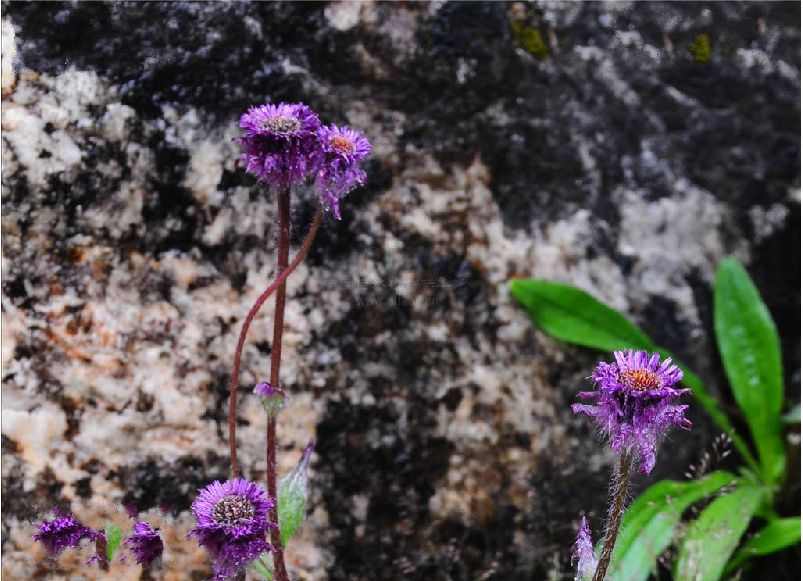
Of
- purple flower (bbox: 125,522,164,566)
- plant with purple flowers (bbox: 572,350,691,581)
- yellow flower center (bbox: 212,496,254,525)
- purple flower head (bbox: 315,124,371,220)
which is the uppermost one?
purple flower head (bbox: 315,124,371,220)

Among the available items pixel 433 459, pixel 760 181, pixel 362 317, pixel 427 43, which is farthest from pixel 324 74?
pixel 760 181

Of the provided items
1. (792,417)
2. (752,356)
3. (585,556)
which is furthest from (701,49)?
(585,556)

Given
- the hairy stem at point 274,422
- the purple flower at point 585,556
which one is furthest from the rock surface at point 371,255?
the purple flower at point 585,556

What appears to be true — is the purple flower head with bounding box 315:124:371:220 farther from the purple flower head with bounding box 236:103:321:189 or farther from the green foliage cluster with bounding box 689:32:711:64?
the green foliage cluster with bounding box 689:32:711:64

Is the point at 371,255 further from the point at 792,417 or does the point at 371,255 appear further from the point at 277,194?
the point at 792,417

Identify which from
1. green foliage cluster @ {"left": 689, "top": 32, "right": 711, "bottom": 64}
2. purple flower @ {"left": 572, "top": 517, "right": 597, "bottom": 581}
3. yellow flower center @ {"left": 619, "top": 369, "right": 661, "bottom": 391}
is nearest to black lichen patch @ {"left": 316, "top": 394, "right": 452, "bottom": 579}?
purple flower @ {"left": 572, "top": 517, "right": 597, "bottom": 581}

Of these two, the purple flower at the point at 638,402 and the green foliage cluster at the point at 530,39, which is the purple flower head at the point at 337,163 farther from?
the green foliage cluster at the point at 530,39
